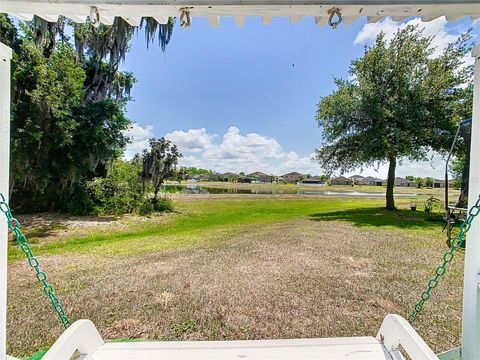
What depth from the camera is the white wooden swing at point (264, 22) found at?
3.12 feet

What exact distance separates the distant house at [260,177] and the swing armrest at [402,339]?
1473 inches

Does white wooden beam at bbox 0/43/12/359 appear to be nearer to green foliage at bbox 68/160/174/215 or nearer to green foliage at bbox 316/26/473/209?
green foliage at bbox 68/160/174/215

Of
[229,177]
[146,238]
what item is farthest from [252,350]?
[229,177]

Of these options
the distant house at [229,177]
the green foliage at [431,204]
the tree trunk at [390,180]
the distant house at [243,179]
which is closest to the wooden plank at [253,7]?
the tree trunk at [390,180]

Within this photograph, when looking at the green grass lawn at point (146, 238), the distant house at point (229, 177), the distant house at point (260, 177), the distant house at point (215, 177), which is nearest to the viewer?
the green grass lawn at point (146, 238)

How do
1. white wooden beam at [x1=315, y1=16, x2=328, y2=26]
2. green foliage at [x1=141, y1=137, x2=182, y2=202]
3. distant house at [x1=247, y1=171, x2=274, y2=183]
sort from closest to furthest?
white wooden beam at [x1=315, y1=16, x2=328, y2=26], green foliage at [x1=141, y1=137, x2=182, y2=202], distant house at [x1=247, y1=171, x2=274, y2=183]

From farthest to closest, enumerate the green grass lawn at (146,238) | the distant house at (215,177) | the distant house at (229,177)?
the distant house at (215,177), the distant house at (229,177), the green grass lawn at (146,238)

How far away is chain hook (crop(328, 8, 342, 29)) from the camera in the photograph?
0.98 meters

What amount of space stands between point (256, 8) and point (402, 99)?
10356 mm

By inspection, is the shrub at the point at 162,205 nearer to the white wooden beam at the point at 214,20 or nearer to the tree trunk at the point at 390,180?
the white wooden beam at the point at 214,20

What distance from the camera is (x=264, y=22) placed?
111 centimetres

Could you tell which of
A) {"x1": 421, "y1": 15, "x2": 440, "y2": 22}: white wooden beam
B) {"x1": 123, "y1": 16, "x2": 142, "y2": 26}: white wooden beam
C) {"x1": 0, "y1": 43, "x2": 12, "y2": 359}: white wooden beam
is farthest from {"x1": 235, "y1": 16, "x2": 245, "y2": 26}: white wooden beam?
{"x1": 0, "y1": 43, "x2": 12, "y2": 359}: white wooden beam

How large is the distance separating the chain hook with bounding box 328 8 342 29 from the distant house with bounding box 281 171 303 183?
40963mm

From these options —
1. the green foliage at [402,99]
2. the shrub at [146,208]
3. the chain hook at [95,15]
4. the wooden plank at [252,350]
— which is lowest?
the shrub at [146,208]
